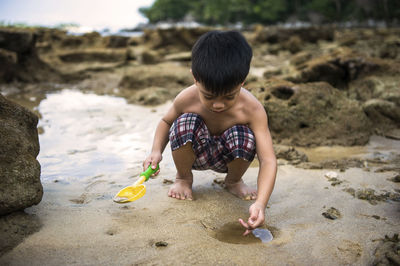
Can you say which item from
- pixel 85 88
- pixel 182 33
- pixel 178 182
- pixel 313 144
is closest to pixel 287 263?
pixel 178 182

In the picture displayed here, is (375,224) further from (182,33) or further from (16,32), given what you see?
(182,33)

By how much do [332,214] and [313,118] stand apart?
1704mm

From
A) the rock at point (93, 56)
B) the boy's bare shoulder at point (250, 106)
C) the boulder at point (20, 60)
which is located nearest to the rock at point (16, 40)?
the boulder at point (20, 60)

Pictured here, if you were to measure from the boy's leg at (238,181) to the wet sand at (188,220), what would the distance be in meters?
0.06

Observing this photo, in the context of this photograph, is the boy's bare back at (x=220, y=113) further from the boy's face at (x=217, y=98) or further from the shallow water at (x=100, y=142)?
the shallow water at (x=100, y=142)

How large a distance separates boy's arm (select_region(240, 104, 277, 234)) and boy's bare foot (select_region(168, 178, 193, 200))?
19.8 inches

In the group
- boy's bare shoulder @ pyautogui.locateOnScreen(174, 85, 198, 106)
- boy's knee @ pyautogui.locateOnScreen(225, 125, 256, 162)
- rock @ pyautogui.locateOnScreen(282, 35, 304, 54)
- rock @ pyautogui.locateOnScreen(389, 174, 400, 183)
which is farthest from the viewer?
rock @ pyautogui.locateOnScreen(282, 35, 304, 54)

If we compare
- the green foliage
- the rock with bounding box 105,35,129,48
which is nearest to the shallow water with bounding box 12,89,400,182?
the rock with bounding box 105,35,129,48

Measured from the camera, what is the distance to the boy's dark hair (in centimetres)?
166

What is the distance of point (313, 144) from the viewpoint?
335 cm

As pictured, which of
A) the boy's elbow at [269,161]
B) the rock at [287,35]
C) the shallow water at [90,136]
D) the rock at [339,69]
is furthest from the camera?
the rock at [287,35]

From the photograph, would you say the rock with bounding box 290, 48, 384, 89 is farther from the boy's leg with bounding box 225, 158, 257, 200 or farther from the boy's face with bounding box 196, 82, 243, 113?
the boy's face with bounding box 196, 82, 243, 113

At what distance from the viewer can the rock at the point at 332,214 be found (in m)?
1.91

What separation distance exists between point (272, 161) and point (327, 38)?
13.8 m
